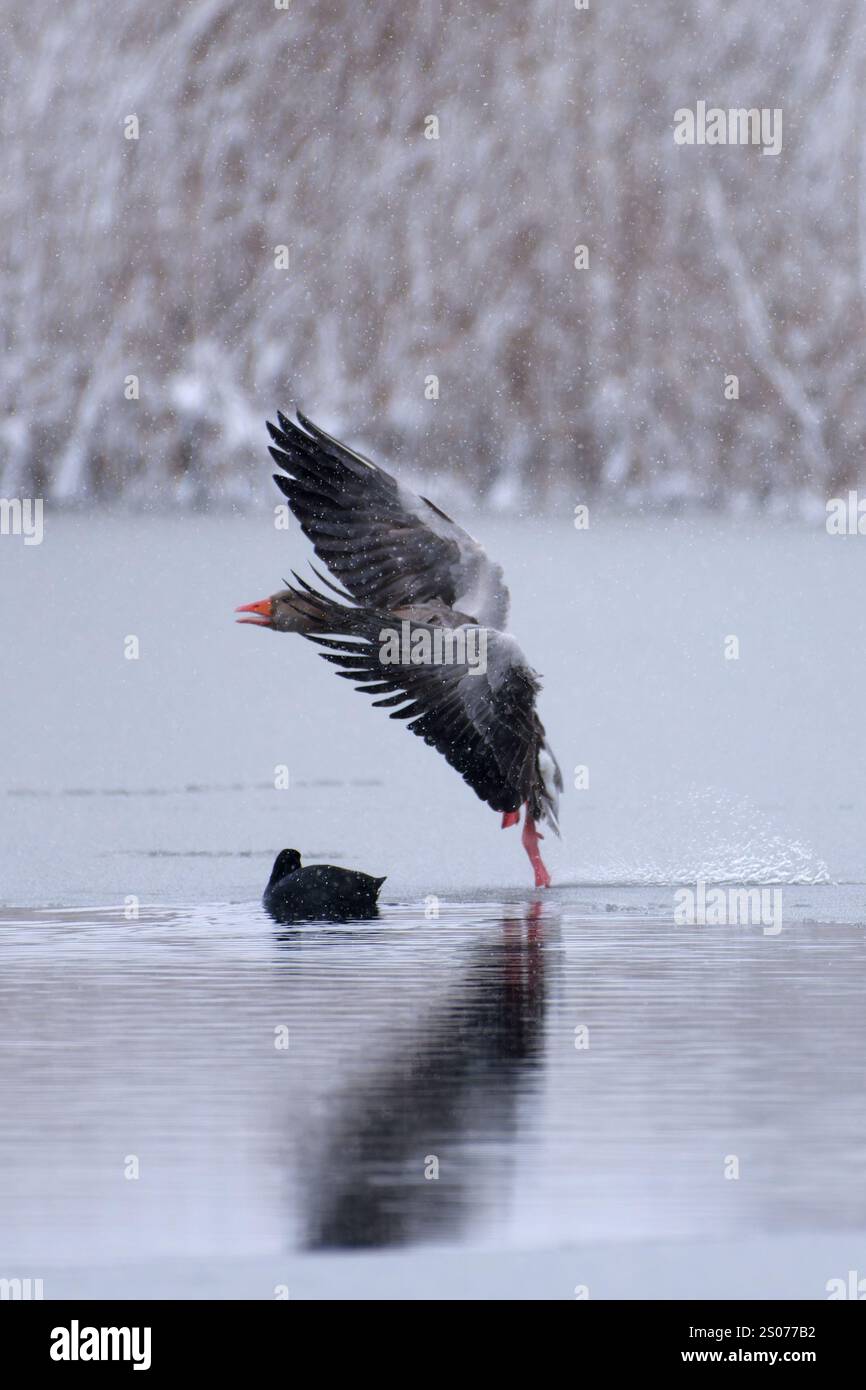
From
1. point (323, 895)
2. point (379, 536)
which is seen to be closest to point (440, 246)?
point (379, 536)

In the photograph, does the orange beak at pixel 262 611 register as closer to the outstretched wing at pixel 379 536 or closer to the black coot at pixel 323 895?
the outstretched wing at pixel 379 536

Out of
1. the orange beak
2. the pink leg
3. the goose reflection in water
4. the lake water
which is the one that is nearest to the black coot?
the lake water

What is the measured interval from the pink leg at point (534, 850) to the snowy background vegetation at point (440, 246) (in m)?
27.6

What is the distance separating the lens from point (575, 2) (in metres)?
53.4

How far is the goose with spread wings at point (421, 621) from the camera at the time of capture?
1166cm

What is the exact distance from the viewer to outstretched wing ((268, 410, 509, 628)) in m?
12.1

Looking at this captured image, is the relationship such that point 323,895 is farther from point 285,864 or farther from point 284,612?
point 284,612

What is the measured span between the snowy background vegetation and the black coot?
28707 millimetres

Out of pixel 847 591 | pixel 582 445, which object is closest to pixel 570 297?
pixel 582 445

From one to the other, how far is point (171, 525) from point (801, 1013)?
28163 mm

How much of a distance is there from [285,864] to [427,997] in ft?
7.65

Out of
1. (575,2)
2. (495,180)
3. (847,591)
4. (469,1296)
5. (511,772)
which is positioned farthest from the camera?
(575,2)

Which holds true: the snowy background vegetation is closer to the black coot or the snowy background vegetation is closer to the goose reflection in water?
the black coot

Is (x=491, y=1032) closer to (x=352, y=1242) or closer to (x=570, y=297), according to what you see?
(x=352, y=1242)
